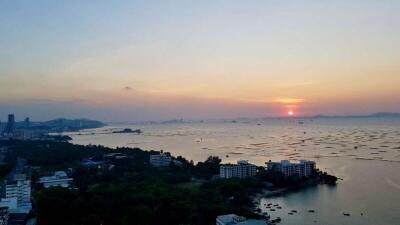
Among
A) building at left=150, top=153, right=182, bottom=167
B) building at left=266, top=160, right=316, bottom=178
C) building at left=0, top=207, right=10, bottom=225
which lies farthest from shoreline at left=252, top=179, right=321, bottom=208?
building at left=0, top=207, right=10, bottom=225

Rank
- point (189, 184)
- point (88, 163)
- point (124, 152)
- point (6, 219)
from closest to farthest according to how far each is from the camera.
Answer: point (6, 219)
point (189, 184)
point (88, 163)
point (124, 152)

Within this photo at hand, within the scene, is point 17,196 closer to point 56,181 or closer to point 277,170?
point 56,181

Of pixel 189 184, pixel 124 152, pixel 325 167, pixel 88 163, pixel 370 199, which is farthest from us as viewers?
pixel 124 152

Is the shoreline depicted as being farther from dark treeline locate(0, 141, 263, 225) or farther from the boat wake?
the boat wake

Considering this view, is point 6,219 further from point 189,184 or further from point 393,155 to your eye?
point 393,155

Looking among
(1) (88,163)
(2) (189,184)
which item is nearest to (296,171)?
(2) (189,184)

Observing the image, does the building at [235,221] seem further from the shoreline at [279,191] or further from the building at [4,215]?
the building at [4,215]

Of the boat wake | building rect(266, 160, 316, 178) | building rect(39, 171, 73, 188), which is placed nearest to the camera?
the boat wake

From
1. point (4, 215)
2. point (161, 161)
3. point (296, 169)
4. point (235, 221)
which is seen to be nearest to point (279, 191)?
point (296, 169)
